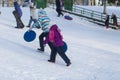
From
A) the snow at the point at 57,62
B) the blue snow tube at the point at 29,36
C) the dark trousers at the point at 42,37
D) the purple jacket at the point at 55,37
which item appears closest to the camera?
the snow at the point at 57,62

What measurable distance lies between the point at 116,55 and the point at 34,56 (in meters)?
3.43

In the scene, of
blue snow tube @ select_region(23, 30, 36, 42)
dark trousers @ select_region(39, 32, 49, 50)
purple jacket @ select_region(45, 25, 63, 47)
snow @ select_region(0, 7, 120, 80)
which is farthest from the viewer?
blue snow tube @ select_region(23, 30, 36, 42)

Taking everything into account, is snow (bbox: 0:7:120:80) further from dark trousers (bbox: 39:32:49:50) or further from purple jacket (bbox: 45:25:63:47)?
purple jacket (bbox: 45:25:63:47)

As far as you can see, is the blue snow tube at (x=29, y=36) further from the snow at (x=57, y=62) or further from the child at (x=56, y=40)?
the child at (x=56, y=40)

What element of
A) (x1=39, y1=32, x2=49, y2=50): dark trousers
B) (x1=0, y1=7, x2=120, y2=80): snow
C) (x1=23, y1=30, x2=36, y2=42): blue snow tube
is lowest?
(x1=0, y1=7, x2=120, y2=80): snow

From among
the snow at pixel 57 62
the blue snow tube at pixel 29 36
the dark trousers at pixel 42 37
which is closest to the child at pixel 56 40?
the snow at pixel 57 62

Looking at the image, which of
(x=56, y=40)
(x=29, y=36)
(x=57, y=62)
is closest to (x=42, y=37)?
(x=57, y=62)

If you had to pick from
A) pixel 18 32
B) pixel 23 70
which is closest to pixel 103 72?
pixel 23 70

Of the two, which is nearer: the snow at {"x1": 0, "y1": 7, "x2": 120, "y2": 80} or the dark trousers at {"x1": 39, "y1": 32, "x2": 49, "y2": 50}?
the snow at {"x1": 0, "y1": 7, "x2": 120, "y2": 80}

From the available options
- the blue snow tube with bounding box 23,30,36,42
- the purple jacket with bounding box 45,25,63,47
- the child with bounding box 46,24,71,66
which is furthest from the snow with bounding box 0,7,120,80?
the purple jacket with bounding box 45,25,63,47

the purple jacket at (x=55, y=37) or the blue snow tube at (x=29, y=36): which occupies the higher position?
the purple jacket at (x=55, y=37)

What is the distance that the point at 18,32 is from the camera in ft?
65.4

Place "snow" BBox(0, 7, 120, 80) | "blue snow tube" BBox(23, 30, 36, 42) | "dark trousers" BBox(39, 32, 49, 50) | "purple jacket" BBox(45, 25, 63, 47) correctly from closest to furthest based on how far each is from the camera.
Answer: "snow" BBox(0, 7, 120, 80)
"purple jacket" BBox(45, 25, 63, 47)
"dark trousers" BBox(39, 32, 49, 50)
"blue snow tube" BBox(23, 30, 36, 42)

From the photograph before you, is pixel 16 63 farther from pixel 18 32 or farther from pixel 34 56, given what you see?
pixel 18 32
